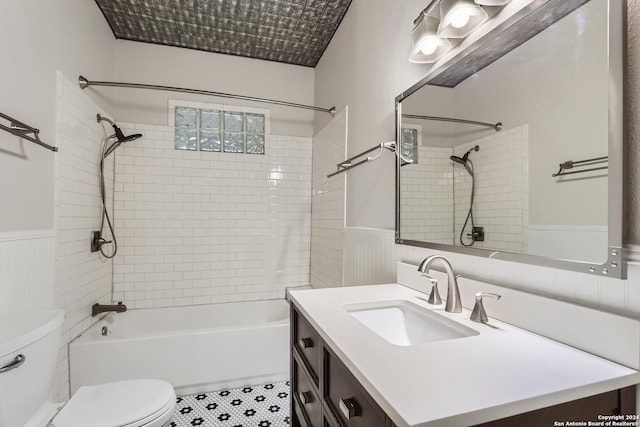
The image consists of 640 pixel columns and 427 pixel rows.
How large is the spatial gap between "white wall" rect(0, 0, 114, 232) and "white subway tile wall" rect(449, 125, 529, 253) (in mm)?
2010

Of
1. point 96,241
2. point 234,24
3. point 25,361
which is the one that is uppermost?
point 234,24

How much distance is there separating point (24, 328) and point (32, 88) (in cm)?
122

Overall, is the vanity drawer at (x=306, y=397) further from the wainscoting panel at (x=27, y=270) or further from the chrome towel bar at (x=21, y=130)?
the chrome towel bar at (x=21, y=130)

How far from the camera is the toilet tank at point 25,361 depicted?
105cm

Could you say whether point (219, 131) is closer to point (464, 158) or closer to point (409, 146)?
point (409, 146)

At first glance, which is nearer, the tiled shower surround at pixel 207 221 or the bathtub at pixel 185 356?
the bathtub at pixel 185 356

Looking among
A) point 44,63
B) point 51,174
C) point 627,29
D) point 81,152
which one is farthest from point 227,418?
point 627,29

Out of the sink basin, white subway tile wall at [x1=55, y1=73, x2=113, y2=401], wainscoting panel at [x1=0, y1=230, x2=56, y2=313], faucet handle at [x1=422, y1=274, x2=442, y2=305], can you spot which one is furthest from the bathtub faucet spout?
faucet handle at [x1=422, y1=274, x2=442, y2=305]

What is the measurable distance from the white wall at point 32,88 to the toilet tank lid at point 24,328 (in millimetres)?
444

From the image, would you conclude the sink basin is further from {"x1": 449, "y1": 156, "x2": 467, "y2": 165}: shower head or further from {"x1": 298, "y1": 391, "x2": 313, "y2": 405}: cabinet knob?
{"x1": 449, "y1": 156, "x2": 467, "y2": 165}: shower head

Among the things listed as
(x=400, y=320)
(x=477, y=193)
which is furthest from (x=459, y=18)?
(x=400, y=320)

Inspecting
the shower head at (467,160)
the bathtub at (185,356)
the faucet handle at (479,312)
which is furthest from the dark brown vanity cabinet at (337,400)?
the bathtub at (185,356)

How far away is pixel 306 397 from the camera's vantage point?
1.09 m

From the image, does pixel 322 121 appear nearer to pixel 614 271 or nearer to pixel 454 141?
pixel 454 141
